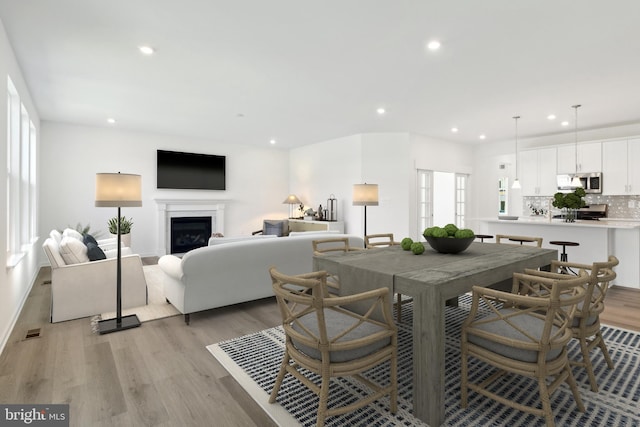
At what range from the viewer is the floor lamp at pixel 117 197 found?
3059mm

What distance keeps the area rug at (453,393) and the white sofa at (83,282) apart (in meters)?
1.50

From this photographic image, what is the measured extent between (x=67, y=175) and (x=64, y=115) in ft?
3.83

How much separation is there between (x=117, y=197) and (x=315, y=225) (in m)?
4.74

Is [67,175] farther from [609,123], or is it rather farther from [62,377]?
[609,123]

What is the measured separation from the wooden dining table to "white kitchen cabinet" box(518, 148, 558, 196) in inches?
199

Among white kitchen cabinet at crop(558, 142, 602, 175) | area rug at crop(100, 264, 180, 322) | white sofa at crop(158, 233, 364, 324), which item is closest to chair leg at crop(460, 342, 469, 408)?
white sofa at crop(158, 233, 364, 324)

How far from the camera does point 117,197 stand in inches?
122

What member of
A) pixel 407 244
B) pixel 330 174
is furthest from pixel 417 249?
pixel 330 174

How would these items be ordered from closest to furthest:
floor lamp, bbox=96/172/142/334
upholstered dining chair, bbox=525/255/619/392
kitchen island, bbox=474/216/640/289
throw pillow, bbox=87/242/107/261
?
upholstered dining chair, bbox=525/255/619/392 → floor lamp, bbox=96/172/142/334 → throw pillow, bbox=87/242/107/261 → kitchen island, bbox=474/216/640/289

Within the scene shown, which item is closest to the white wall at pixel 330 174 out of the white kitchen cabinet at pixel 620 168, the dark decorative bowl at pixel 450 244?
the dark decorative bowl at pixel 450 244

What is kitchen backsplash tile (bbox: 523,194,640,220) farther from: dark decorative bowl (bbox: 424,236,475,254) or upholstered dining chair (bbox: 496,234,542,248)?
dark decorative bowl (bbox: 424,236,475,254)

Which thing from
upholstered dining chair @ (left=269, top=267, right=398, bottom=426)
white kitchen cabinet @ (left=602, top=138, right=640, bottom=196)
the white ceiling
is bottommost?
upholstered dining chair @ (left=269, top=267, right=398, bottom=426)

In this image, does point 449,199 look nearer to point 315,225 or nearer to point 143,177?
point 315,225

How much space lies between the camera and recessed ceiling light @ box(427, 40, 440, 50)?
10.2ft
